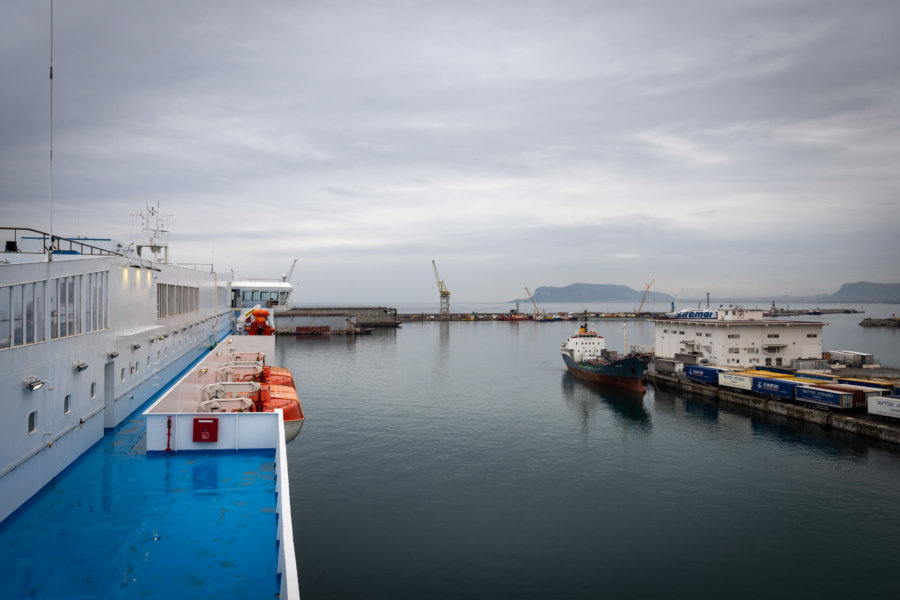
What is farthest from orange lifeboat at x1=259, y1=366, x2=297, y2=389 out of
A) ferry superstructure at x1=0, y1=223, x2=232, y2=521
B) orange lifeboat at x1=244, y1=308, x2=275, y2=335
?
ferry superstructure at x1=0, y1=223, x2=232, y2=521

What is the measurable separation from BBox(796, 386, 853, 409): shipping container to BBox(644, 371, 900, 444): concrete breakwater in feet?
1.67

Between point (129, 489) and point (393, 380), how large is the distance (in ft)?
134

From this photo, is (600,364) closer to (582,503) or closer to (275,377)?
(582,503)

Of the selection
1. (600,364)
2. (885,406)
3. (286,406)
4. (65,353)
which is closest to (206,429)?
(65,353)

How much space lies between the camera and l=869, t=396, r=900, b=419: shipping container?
101ft

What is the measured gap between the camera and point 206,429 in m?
10.0

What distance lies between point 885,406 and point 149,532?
38695 mm

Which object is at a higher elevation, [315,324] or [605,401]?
[315,324]

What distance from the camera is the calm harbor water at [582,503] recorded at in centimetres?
1535

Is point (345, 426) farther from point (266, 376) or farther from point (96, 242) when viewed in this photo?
point (96, 242)

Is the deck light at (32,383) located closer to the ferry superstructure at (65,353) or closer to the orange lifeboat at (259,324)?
the ferry superstructure at (65,353)

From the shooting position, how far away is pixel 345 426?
1226 inches

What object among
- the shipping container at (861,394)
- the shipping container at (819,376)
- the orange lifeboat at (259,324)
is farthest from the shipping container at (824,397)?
the orange lifeboat at (259,324)

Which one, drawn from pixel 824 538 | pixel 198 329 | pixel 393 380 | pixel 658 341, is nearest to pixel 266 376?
pixel 198 329
